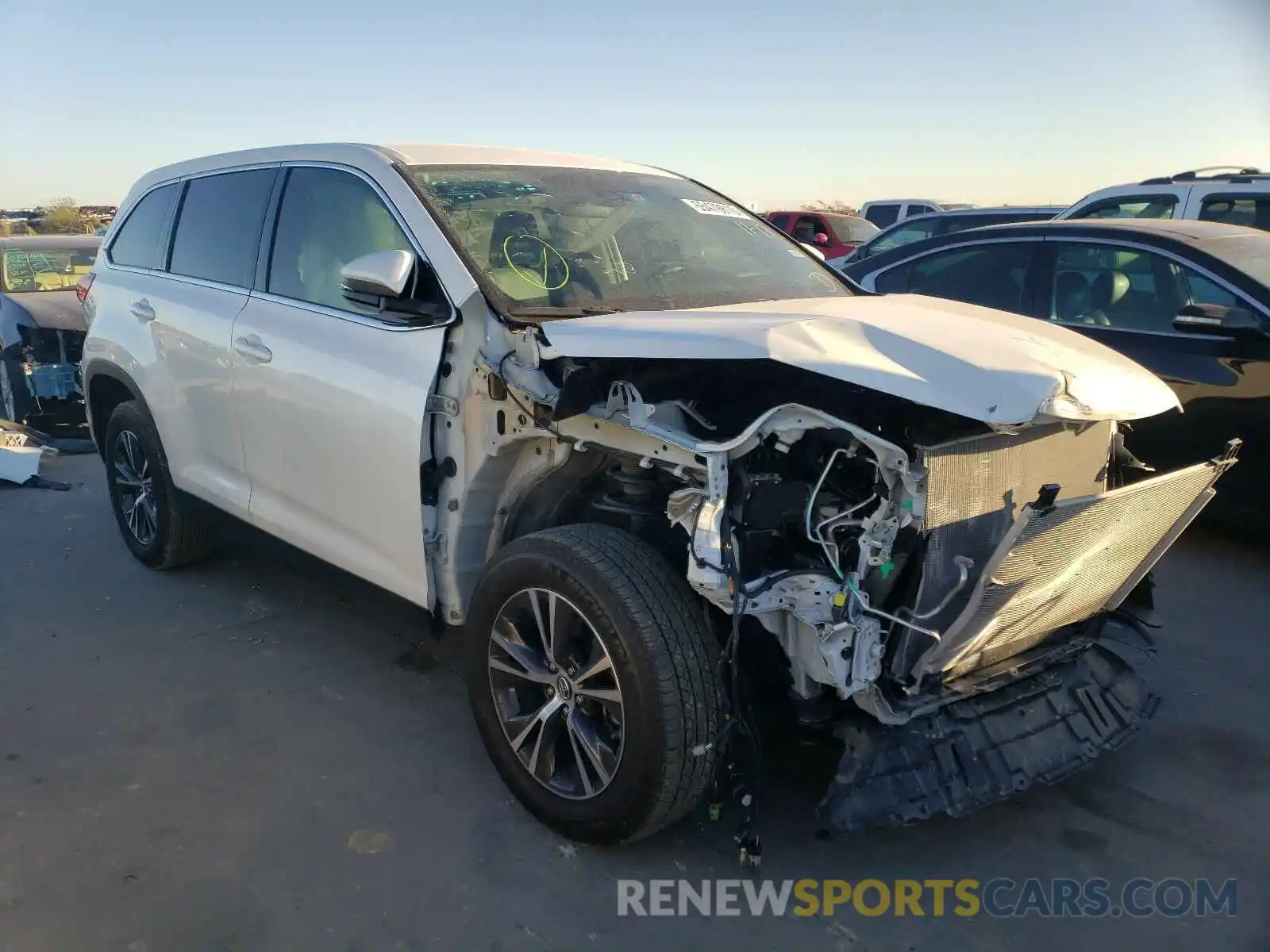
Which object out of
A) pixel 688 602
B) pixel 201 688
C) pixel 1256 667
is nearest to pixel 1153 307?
pixel 1256 667

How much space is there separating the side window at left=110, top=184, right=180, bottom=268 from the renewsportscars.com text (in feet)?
12.6

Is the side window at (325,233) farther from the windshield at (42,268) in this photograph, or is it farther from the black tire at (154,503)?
the windshield at (42,268)

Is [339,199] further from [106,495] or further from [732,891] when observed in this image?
[106,495]

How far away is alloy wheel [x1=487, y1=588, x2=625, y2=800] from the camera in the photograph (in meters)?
2.75

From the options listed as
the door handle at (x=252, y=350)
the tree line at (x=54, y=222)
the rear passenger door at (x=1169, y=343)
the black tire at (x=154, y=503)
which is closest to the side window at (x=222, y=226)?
the door handle at (x=252, y=350)

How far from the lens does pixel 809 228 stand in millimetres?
16312

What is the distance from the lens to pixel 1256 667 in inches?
157

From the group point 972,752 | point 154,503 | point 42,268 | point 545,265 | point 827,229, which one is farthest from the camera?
A: point 827,229

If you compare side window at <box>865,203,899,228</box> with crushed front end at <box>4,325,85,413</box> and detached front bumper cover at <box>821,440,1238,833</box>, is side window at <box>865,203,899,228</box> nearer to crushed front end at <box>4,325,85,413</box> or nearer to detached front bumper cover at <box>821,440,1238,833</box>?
crushed front end at <box>4,325,85,413</box>

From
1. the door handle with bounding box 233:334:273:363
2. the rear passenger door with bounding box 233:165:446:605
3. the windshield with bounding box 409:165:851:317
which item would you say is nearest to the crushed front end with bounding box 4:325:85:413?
the door handle with bounding box 233:334:273:363

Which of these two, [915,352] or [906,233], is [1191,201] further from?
[915,352]

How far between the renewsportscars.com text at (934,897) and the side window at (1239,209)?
23.5 ft

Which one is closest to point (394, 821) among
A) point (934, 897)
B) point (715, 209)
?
point (934, 897)

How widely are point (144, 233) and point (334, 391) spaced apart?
2.35 meters
